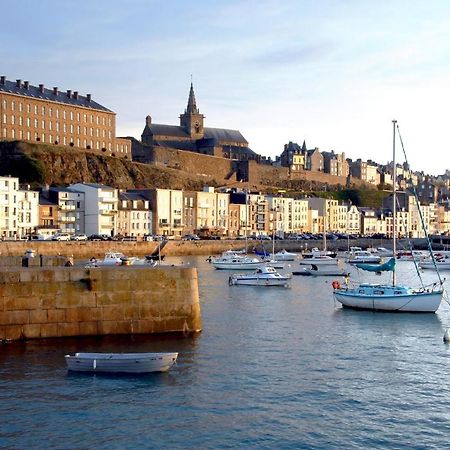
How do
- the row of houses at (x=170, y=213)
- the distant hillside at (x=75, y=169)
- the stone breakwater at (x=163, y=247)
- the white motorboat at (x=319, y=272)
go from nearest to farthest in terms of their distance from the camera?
the white motorboat at (x=319, y=272) → the stone breakwater at (x=163, y=247) → the row of houses at (x=170, y=213) → the distant hillside at (x=75, y=169)

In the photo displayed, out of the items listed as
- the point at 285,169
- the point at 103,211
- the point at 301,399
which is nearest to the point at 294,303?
the point at 301,399

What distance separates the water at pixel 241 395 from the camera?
615 inches

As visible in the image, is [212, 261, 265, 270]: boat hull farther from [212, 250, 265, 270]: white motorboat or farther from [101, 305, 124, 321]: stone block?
[101, 305, 124, 321]: stone block

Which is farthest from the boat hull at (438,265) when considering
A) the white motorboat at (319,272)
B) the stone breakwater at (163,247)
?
the stone breakwater at (163,247)

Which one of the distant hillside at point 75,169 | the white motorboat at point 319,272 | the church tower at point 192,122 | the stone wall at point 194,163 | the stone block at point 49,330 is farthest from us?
the church tower at point 192,122

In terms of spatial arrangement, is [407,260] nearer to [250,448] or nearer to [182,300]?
[182,300]

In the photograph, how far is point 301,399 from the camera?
1825 centimetres

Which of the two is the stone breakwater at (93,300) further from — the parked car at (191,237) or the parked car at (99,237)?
the parked car at (191,237)

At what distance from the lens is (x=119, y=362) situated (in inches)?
774

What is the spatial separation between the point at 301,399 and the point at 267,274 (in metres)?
29.5

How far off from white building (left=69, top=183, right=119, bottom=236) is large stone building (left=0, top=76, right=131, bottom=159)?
1743 cm

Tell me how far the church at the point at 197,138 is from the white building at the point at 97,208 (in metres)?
48.6

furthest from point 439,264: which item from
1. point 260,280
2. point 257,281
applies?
point 257,281

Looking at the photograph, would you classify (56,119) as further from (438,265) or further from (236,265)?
(438,265)
